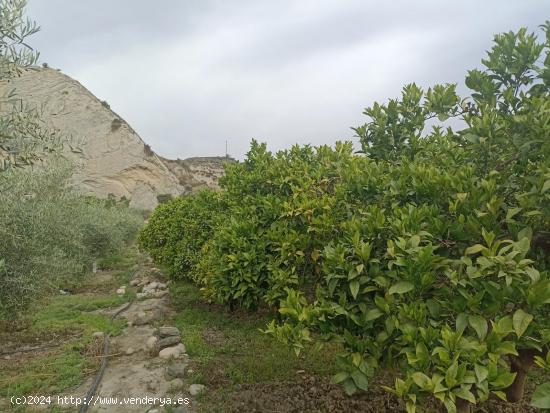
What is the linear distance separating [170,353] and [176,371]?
0.68 m

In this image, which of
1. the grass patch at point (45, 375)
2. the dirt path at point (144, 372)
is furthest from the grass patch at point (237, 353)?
the grass patch at point (45, 375)

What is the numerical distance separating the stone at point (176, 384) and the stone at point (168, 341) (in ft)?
3.82

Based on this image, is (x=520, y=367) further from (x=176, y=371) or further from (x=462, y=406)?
(x=176, y=371)

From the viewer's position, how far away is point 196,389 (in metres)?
4.47

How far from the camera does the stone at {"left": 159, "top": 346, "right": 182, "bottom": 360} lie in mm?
5531

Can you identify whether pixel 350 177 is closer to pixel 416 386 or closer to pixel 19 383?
pixel 416 386

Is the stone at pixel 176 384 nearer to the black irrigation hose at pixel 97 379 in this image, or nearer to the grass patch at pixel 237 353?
the grass patch at pixel 237 353

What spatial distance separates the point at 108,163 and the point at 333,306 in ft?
110

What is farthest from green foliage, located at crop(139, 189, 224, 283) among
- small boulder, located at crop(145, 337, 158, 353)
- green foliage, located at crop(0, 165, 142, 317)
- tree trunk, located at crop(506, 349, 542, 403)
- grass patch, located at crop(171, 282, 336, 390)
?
tree trunk, located at crop(506, 349, 542, 403)

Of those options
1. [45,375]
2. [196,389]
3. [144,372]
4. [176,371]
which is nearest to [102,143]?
[45,375]

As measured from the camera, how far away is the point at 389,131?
13.2ft

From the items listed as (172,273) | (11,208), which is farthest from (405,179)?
(172,273)

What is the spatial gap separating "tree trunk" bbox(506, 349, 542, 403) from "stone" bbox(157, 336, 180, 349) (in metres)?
4.26

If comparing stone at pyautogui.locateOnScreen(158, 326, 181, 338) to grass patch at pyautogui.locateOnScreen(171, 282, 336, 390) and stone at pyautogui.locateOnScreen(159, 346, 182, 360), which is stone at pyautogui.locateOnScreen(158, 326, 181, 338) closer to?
grass patch at pyautogui.locateOnScreen(171, 282, 336, 390)
